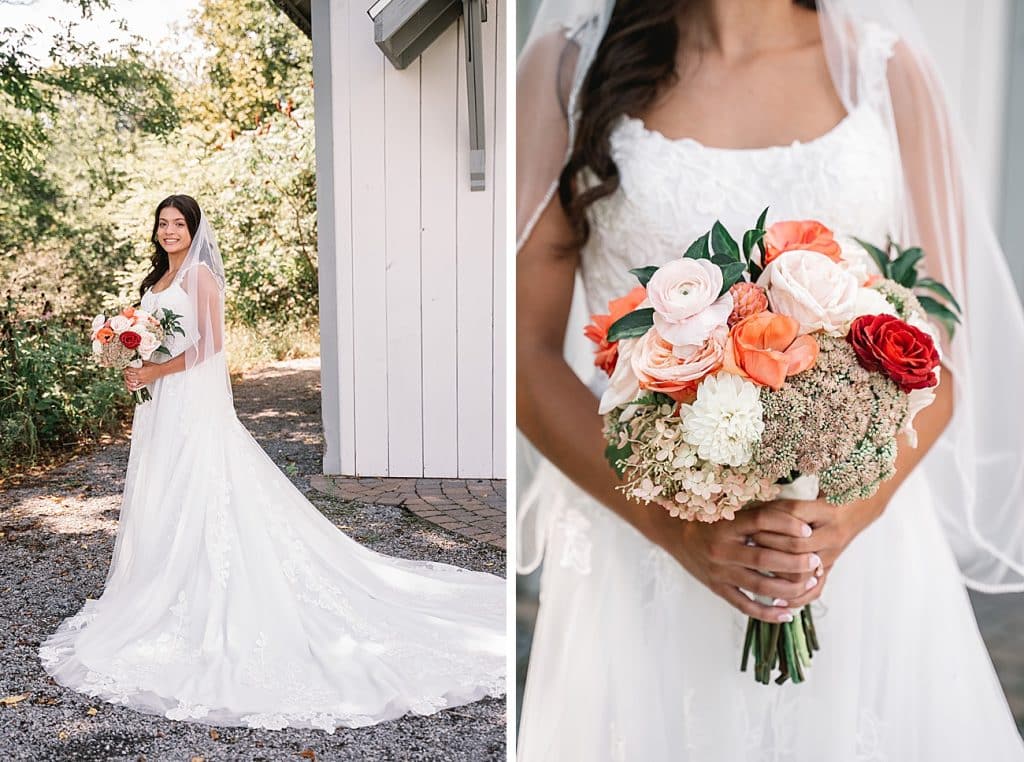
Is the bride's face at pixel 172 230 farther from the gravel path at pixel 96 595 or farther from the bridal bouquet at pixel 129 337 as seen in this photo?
the gravel path at pixel 96 595

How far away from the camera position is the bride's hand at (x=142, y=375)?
3412mm

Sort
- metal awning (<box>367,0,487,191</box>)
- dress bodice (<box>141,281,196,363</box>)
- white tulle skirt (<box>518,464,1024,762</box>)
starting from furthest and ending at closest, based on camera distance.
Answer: metal awning (<box>367,0,487,191</box>) → dress bodice (<box>141,281,196,363</box>) → white tulle skirt (<box>518,464,1024,762</box>)

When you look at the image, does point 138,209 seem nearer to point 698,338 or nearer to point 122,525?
point 122,525

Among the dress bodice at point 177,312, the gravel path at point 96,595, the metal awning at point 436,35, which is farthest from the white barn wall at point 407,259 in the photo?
the dress bodice at point 177,312

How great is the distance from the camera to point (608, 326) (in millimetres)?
1219

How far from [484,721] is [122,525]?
1.71 metres

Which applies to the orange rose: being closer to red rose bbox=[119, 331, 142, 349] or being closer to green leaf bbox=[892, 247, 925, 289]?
green leaf bbox=[892, 247, 925, 289]

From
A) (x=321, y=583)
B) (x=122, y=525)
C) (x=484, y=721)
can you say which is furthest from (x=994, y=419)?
(x=122, y=525)

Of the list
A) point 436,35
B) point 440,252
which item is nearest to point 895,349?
point 440,252

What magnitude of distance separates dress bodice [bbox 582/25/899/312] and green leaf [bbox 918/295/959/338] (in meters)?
0.11

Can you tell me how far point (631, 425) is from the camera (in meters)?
1.15

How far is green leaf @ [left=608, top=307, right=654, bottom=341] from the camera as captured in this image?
1.13 m

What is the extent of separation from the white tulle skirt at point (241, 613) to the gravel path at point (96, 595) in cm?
8

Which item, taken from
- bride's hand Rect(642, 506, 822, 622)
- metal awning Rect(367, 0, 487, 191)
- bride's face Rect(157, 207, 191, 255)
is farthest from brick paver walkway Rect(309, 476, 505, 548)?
bride's hand Rect(642, 506, 822, 622)
